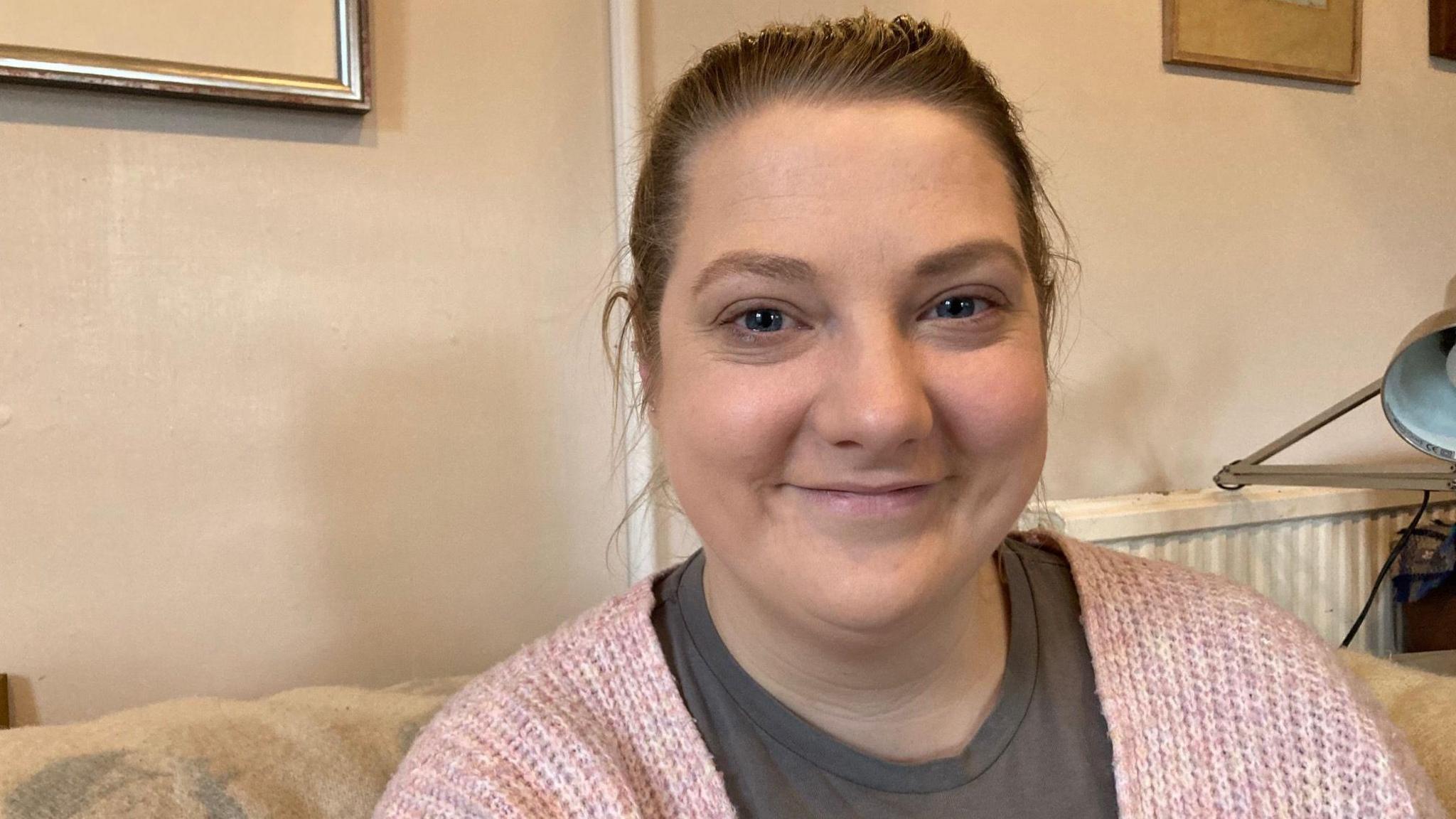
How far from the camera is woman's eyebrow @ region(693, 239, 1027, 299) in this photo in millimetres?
632

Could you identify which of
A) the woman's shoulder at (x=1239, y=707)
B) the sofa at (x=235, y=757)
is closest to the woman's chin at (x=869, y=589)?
the woman's shoulder at (x=1239, y=707)

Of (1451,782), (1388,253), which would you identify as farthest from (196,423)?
(1388,253)

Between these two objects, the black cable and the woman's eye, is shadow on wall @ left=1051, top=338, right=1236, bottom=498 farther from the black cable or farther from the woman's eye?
the woman's eye

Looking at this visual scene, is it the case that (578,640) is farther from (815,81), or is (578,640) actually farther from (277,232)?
(277,232)

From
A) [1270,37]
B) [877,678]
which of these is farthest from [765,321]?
[1270,37]

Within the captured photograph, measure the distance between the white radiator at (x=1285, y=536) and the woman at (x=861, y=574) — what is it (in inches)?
21.4

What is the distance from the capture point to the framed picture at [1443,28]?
62.6 inches

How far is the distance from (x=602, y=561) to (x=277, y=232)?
0.54 metres

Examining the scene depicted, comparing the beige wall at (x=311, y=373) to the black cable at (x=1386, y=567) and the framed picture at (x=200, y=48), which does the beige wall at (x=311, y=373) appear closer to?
the framed picture at (x=200, y=48)

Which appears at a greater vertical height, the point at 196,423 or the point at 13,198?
the point at 13,198

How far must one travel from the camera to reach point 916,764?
705 millimetres

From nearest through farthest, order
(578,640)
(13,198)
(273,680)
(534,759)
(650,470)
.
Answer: (534,759), (578,640), (13,198), (273,680), (650,470)

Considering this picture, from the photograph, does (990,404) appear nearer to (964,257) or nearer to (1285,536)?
(964,257)

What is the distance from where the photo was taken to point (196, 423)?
984 millimetres
